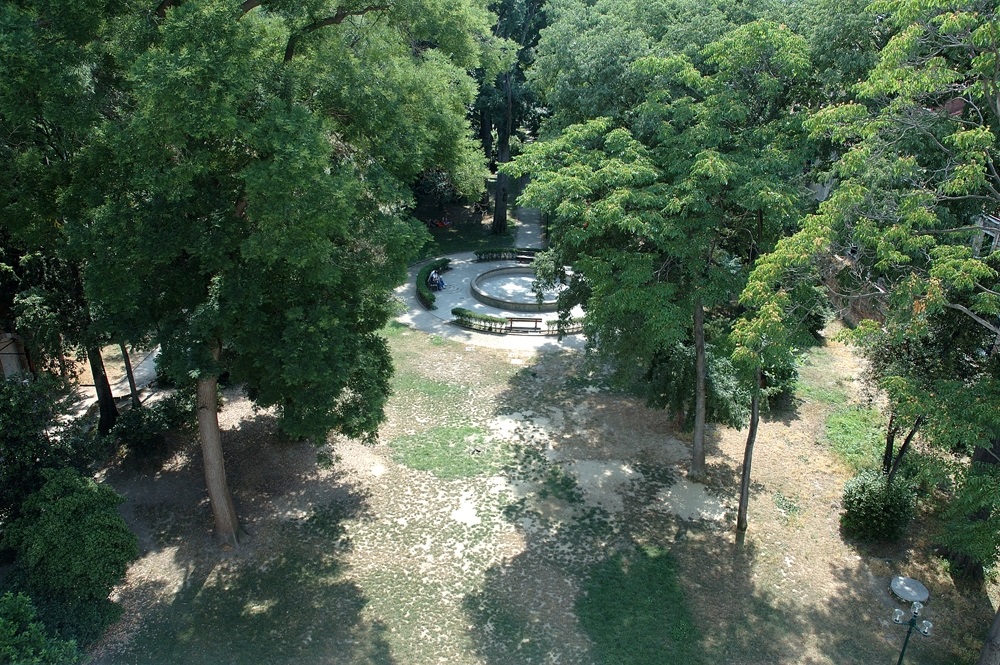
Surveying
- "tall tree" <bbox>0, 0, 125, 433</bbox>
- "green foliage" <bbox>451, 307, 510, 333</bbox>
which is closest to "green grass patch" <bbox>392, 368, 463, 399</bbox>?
"green foliage" <bbox>451, 307, 510, 333</bbox>

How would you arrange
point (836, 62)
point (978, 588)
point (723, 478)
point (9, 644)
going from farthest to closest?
point (723, 478), point (836, 62), point (978, 588), point (9, 644)

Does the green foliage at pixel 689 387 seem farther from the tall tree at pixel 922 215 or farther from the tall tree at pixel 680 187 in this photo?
the tall tree at pixel 922 215

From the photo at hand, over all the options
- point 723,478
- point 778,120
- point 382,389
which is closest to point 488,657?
point 382,389

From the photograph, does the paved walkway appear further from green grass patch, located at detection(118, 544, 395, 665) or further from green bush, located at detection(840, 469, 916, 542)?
green grass patch, located at detection(118, 544, 395, 665)

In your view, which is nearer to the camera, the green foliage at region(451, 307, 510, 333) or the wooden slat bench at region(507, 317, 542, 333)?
the green foliage at region(451, 307, 510, 333)

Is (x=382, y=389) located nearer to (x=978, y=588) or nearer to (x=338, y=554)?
(x=338, y=554)

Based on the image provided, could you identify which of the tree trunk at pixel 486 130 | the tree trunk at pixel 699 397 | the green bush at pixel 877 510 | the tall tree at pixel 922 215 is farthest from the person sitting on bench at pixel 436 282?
the tall tree at pixel 922 215
